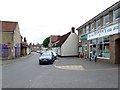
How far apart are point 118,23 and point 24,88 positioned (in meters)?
14.3

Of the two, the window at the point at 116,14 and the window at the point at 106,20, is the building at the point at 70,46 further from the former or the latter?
the window at the point at 116,14

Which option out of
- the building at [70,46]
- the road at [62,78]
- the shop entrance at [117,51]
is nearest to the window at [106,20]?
the shop entrance at [117,51]

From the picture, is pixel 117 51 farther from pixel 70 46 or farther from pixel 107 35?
pixel 70 46

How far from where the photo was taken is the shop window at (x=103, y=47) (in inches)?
999

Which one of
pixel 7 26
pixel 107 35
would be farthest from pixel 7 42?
pixel 107 35

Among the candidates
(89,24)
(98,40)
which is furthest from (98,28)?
(89,24)

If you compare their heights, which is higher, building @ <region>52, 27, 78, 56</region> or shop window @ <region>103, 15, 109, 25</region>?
shop window @ <region>103, 15, 109, 25</region>

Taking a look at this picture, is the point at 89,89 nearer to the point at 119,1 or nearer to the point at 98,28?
the point at 119,1

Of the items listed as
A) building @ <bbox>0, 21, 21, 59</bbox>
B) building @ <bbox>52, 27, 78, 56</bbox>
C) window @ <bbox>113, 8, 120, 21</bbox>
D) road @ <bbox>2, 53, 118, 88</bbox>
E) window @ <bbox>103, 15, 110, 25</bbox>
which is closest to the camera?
road @ <bbox>2, 53, 118, 88</bbox>

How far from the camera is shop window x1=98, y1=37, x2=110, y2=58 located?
83.2 feet

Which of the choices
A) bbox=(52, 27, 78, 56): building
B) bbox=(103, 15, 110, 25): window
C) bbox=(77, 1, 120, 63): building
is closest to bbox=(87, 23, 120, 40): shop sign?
bbox=(77, 1, 120, 63): building

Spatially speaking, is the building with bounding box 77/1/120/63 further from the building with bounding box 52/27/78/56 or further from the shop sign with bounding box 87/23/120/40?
the building with bounding box 52/27/78/56

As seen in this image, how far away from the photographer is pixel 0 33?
4394cm

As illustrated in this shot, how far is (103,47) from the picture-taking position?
26891mm
